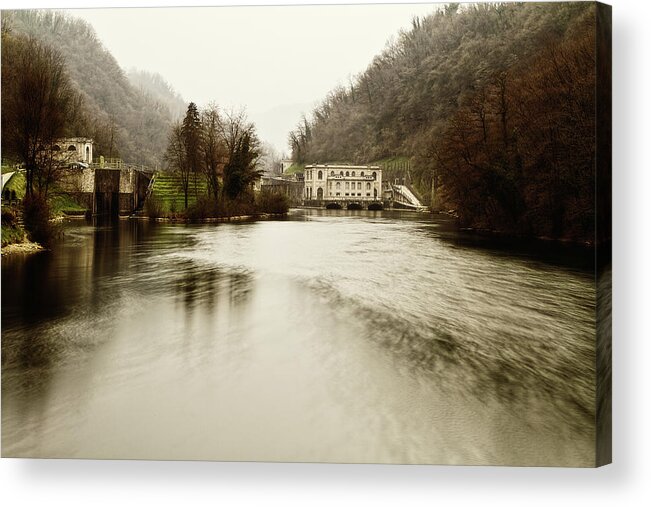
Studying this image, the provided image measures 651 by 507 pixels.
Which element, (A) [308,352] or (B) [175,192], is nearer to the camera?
(A) [308,352]

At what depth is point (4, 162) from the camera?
13.8 feet

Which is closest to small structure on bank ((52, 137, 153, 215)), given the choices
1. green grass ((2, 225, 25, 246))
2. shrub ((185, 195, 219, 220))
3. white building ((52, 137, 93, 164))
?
white building ((52, 137, 93, 164))

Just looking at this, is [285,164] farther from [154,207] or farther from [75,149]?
[75,149]

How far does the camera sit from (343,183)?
452 centimetres

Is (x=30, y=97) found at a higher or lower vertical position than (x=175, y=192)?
higher

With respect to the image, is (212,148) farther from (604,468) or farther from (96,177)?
(604,468)

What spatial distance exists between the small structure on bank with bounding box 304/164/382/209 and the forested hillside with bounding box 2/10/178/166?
118 centimetres

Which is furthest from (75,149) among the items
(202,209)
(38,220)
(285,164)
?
(285,164)

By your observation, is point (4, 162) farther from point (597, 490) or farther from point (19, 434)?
point (597, 490)

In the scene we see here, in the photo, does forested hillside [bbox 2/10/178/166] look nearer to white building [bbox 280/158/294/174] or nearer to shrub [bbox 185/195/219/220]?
shrub [bbox 185/195/219/220]

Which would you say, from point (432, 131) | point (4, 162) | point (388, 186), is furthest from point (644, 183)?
point (4, 162)

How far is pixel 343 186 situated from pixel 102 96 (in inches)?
78.8

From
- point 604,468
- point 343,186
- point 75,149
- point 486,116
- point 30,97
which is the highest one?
point 30,97

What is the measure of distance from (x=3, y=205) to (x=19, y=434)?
1.70 m
